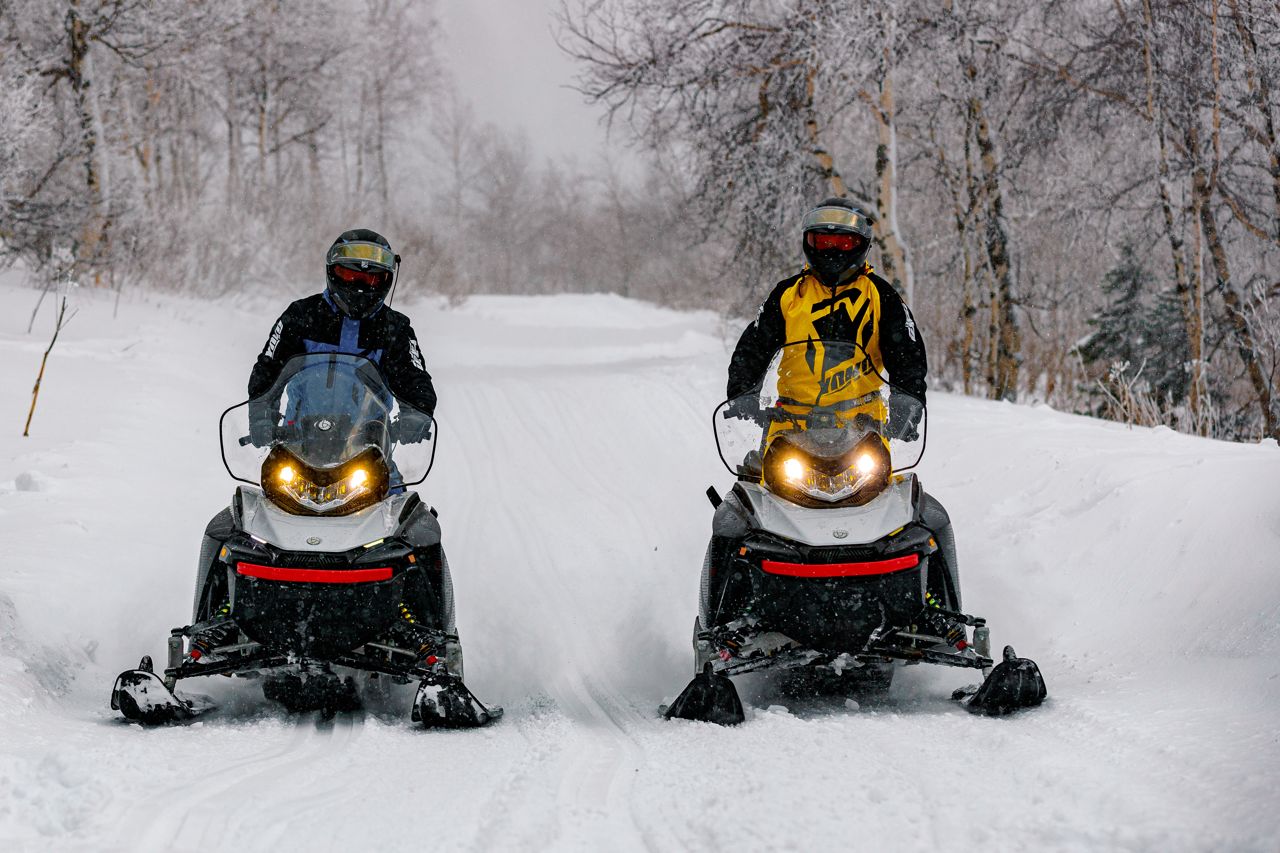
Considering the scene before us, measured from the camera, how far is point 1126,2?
14164mm

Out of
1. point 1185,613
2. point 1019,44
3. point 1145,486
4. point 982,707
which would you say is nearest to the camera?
point 982,707

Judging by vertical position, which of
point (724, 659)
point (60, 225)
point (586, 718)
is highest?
point (60, 225)

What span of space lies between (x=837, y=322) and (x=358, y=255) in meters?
2.17

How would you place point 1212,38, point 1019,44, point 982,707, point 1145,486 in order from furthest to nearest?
point 1019,44 → point 1212,38 → point 1145,486 → point 982,707

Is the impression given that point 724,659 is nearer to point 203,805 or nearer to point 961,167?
point 203,805

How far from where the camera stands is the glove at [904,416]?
4770 millimetres

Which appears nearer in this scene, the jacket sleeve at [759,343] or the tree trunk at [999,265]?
the jacket sleeve at [759,343]

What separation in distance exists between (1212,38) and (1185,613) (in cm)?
977

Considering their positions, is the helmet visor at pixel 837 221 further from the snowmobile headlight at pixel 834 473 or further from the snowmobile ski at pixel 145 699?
the snowmobile ski at pixel 145 699

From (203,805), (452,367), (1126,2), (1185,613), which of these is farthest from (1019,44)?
(203,805)

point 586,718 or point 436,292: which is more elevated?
point 436,292

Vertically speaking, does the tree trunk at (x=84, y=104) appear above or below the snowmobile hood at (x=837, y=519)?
above

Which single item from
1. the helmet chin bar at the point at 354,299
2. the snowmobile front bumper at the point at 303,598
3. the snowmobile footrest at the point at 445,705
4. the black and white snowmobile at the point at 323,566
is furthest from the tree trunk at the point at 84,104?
the snowmobile footrest at the point at 445,705

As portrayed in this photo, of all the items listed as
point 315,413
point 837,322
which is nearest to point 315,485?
point 315,413
